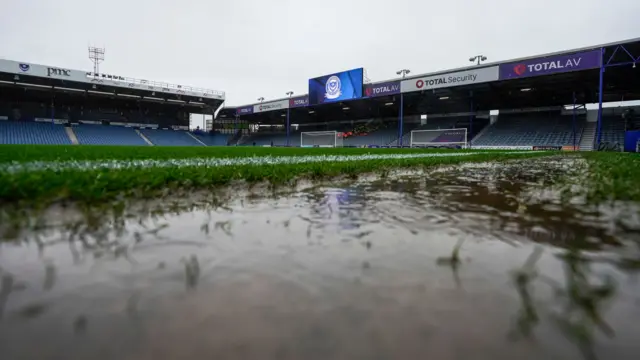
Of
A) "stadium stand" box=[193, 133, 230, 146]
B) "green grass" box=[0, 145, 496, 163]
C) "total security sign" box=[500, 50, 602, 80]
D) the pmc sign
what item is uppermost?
the pmc sign

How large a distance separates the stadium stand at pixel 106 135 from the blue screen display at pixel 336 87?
734 inches

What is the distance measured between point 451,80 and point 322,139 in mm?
19503

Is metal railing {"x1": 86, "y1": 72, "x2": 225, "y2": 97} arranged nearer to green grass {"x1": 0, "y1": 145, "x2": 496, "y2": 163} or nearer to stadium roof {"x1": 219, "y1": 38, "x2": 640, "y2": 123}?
stadium roof {"x1": 219, "y1": 38, "x2": 640, "y2": 123}

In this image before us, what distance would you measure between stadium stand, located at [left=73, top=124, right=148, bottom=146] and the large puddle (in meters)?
37.5

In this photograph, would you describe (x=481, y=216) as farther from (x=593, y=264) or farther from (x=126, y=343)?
(x=126, y=343)

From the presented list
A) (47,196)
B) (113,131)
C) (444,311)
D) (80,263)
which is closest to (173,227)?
(80,263)

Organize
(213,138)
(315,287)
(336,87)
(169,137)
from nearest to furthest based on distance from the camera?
1. (315,287)
2. (336,87)
3. (169,137)
4. (213,138)

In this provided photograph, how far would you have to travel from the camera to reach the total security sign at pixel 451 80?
72.9 feet

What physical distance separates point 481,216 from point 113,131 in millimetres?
42986

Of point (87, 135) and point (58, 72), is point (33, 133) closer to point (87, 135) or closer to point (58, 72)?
point (87, 135)

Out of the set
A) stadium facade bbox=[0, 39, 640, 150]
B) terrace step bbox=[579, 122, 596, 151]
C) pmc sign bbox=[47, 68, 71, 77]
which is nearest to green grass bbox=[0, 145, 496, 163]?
stadium facade bbox=[0, 39, 640, 150]

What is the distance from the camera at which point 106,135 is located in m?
35.2

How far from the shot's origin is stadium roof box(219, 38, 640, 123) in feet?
60.3

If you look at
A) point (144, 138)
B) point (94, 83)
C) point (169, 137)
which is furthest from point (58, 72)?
point (169, 137)
